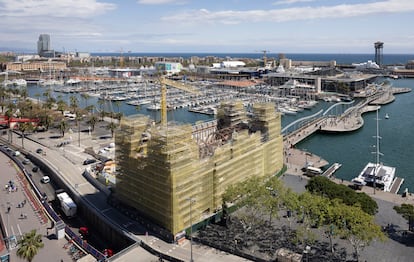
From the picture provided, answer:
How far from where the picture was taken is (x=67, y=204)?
4803 cm

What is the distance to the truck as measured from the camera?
4744 centimetres

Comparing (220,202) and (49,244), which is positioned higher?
(220,202)

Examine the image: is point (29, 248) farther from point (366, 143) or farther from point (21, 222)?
point (366, 143)

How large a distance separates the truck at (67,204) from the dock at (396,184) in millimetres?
45362

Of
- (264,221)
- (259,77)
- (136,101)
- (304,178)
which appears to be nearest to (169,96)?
(136,101)

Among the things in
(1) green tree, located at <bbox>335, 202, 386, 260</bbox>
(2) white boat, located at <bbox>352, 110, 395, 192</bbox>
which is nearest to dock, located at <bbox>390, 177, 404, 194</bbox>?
(2) white boat, located at <bbox>352, 110, 395, 192</bbox>

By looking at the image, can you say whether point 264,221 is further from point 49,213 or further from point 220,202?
point 49,213

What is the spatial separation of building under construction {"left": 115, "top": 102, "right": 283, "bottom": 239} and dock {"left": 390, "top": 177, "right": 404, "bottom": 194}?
1927 cm

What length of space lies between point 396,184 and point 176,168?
1489 inches

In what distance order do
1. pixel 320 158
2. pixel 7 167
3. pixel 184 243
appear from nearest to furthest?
pixel 184 243 → pixel 7 167 → pixel 320 158

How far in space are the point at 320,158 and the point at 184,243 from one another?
3905 cm

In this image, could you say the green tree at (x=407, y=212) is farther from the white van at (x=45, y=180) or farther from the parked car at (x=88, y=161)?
the white van at (x=45, y=180)

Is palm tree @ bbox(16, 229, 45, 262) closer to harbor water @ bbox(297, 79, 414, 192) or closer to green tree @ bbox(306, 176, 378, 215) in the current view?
green tree @ bbox(306, 176, 378, 215)

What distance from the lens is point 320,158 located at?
67375 millimetres
